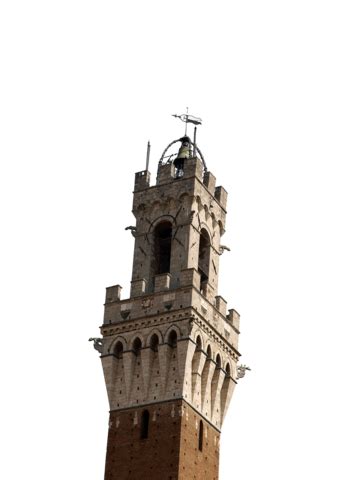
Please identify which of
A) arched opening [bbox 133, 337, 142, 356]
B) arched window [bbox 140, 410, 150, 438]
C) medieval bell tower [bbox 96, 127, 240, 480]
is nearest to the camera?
medieval bell tower [bbox 96, 127, 240, 480]

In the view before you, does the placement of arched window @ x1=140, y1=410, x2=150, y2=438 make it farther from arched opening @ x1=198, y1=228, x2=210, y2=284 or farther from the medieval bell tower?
arched opening @ x1=198, y1=228, x2=210, y2=284

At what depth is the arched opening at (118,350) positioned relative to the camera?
69.1 m

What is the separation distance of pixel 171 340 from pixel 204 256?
286 inches

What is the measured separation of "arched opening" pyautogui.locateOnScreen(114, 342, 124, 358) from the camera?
2721 inches

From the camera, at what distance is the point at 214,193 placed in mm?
75375

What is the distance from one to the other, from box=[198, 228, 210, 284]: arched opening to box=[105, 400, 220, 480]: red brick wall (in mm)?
8862

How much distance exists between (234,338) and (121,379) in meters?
7.54

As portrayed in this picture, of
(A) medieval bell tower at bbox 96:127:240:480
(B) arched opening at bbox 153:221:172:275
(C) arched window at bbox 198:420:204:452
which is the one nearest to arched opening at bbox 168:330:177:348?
(A) medieval bell tower at bbox 96:127:240:480

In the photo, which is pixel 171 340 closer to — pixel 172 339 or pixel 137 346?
pixel 172 339

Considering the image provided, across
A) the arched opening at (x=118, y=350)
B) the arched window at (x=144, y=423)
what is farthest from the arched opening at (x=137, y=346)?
the arched window at (x=144, y=423)

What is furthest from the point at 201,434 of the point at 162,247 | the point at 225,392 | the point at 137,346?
the point at 162,247

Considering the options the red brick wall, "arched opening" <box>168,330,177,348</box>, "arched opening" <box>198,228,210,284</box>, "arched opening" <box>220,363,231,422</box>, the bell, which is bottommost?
the red brick wall

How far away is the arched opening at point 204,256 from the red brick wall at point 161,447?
8.86 meters

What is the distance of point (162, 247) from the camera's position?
73625 millimetres
